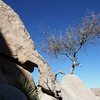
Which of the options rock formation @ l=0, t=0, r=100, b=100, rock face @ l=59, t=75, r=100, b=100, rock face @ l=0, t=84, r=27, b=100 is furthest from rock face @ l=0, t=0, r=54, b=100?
rock face @ l=0, t=84, r=27, b=100

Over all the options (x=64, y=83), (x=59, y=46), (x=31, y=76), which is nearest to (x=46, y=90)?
(x=31, y=76)

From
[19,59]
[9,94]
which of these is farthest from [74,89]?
[9,94]

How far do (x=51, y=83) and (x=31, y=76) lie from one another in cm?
160

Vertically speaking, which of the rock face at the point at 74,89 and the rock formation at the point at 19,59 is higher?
the rock formation at the point at 19,59

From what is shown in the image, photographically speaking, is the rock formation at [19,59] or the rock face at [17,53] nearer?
the rock formation at [19,59]

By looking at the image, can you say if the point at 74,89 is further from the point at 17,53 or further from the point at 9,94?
the point at 9,94

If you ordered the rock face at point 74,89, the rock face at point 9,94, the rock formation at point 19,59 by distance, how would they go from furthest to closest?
the rock face at point 74,89 < the rock formation at point 19,59 < the rock face at point 9,94

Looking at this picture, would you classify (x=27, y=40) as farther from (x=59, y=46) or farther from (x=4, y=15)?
(x=59, y=46)

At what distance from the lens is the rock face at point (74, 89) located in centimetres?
1709

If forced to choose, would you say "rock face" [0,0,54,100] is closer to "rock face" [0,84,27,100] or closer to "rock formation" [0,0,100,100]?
"rock formation" [0,0,100,100]

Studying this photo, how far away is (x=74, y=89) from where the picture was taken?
18.0 meters

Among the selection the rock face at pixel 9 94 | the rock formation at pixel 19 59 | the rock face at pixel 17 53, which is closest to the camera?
the rock face at pixel 9 94

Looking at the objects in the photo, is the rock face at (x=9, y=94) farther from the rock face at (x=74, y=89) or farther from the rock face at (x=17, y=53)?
the rock face at (x=74, y=89)

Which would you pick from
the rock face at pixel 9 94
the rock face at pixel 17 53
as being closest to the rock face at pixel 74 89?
the rock face at pixel 17 53
